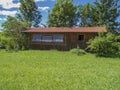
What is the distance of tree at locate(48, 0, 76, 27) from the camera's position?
4884cm

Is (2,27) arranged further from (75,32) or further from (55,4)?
(55,4)

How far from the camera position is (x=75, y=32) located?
32.6 meters

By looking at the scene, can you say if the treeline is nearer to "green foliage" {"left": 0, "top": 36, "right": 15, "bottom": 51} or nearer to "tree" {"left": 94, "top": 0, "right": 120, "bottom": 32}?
"tree" {"left": 94, "top": 0, "right": 120, "bottom": 32}

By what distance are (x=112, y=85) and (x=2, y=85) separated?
4231mm

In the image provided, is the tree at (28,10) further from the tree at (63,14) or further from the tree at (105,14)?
the tree at (105,14)

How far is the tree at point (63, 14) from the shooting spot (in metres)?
48.8

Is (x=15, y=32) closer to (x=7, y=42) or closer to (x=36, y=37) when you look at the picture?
(x=36, y=37)

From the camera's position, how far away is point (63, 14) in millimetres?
49094

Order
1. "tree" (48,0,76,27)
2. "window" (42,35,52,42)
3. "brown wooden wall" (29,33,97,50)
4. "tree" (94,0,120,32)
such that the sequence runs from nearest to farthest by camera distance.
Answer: "brown wooden wall" (29,33,97,50) → "window" (42,35,52,42) → "tree" (94,0,120,32) → "tree" (48,0,76,27)

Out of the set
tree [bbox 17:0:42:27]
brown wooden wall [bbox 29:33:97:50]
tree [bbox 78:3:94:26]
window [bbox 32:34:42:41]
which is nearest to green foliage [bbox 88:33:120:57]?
brown wooden wall [bbox 29:33:97:50]

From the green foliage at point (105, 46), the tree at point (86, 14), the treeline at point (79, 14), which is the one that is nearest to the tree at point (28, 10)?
the treeline at point (79, 14)

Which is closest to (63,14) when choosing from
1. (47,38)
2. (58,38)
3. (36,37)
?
(36,37)

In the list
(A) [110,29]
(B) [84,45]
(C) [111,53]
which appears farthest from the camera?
(A) [110,29]

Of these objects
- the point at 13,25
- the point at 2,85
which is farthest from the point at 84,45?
the point at 2,85
